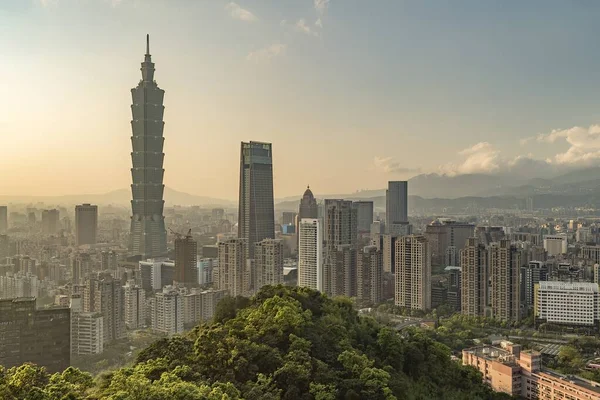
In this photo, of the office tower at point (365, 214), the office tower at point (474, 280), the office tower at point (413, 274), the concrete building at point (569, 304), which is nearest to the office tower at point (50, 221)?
the office tower at point (413, 274)

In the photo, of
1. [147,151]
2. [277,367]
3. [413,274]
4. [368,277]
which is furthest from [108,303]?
[147,151]

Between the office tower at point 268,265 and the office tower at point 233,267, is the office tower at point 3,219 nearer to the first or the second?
the office tower at point 233,267

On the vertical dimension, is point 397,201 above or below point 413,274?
above

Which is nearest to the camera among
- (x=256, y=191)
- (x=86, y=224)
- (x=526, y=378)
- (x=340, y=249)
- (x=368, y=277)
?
(x=526, y=378)

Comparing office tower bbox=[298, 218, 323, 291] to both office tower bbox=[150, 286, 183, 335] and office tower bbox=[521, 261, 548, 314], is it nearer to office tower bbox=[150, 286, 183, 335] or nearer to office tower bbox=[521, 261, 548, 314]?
office tower bbox=[150, 286, 183, 335]

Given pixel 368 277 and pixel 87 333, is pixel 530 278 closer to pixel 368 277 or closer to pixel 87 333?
pixel 368 277

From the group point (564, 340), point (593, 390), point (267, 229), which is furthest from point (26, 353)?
point (267, 229)

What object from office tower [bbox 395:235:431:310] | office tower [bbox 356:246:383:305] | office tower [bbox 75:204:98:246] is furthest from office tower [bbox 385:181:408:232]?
office tower [bbox 75:204:98:246]
